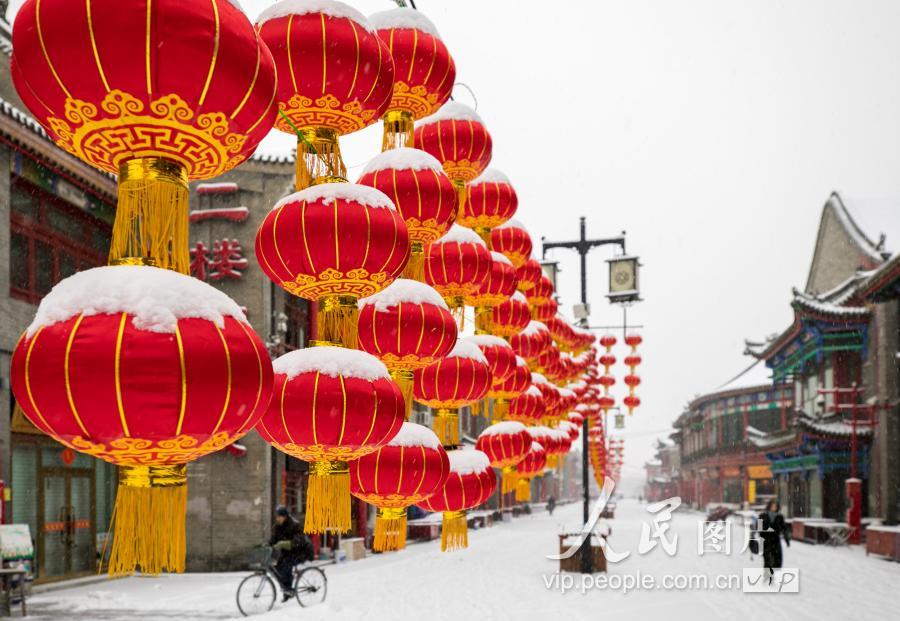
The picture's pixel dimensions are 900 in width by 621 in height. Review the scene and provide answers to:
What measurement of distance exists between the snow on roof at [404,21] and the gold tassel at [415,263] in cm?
98

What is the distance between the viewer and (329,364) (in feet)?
9.27

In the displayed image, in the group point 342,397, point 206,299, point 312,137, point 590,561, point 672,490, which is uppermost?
point 312,137

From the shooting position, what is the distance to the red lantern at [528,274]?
23.1 ft

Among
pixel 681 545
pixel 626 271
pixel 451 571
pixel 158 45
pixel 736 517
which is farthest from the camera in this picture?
pixel 736 517

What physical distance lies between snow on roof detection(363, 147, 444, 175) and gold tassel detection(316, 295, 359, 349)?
86 centimetres

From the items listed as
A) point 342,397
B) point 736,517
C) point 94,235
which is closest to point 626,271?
point 94,235

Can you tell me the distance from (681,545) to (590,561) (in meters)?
9.73

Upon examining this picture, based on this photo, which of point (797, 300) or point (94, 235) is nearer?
point (94, 235)

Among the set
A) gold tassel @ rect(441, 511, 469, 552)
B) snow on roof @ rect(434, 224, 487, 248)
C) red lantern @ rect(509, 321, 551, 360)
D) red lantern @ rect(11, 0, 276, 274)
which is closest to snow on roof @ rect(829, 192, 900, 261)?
red lantern @ rect(509, 321, 551, 360)

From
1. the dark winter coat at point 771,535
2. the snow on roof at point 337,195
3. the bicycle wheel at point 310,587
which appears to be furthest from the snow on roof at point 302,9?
the dark winter coat at point 771,535

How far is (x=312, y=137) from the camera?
308 centimetres

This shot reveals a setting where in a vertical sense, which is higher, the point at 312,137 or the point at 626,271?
the point at 626,271

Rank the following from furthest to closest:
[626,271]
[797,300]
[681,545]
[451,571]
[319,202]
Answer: [797,300] → [681,545] → [451,571] → [626,271] → [319,202]

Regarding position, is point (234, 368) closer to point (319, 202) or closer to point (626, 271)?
point (319, 202)
